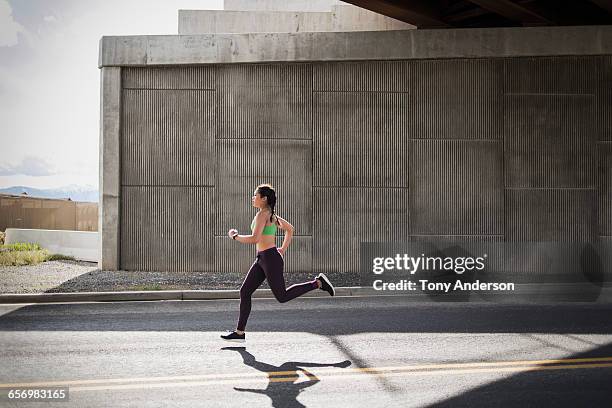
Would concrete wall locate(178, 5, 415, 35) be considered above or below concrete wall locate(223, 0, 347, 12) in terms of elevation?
below

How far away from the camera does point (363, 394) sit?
5.77 m

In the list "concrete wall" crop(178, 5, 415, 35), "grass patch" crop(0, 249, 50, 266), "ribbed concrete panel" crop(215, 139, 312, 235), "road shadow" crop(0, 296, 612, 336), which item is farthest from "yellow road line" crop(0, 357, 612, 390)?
"concrete wall" crop(178, 5, 415, 35)

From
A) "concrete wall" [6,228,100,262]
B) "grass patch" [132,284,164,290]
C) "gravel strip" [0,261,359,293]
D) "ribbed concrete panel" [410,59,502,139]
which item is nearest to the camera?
"grass patch" [132,284,164,290]

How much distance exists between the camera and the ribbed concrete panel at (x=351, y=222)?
1614 centimetres

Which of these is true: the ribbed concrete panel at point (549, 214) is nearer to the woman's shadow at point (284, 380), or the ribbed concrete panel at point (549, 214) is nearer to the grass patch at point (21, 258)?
the woman's shadow at point (284, 380)

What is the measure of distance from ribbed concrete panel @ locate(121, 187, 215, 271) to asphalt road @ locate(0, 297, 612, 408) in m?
4.96

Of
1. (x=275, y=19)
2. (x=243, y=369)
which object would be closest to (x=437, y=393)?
(x=243, y=369)

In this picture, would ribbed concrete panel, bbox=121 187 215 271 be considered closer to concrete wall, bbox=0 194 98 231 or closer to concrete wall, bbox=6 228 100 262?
concrete wall, bbox=6 228 100 262

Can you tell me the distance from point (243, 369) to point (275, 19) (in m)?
13.6

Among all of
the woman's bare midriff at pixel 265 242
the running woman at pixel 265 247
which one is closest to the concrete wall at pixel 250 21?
the running woman at pixel 265 247

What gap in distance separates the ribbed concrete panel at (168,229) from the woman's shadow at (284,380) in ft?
28.7

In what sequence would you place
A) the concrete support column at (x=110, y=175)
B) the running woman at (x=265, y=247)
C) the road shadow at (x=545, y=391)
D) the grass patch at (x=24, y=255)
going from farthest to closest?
the grass patch at (x=24, y=255)
the concrete support column at (x=110, y=175)
the running woman at (x=265, y=247)
the road shadow at (x=545, y=391)

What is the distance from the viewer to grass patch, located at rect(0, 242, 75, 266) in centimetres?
1762

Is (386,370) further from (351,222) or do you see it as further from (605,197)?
(605,197)
